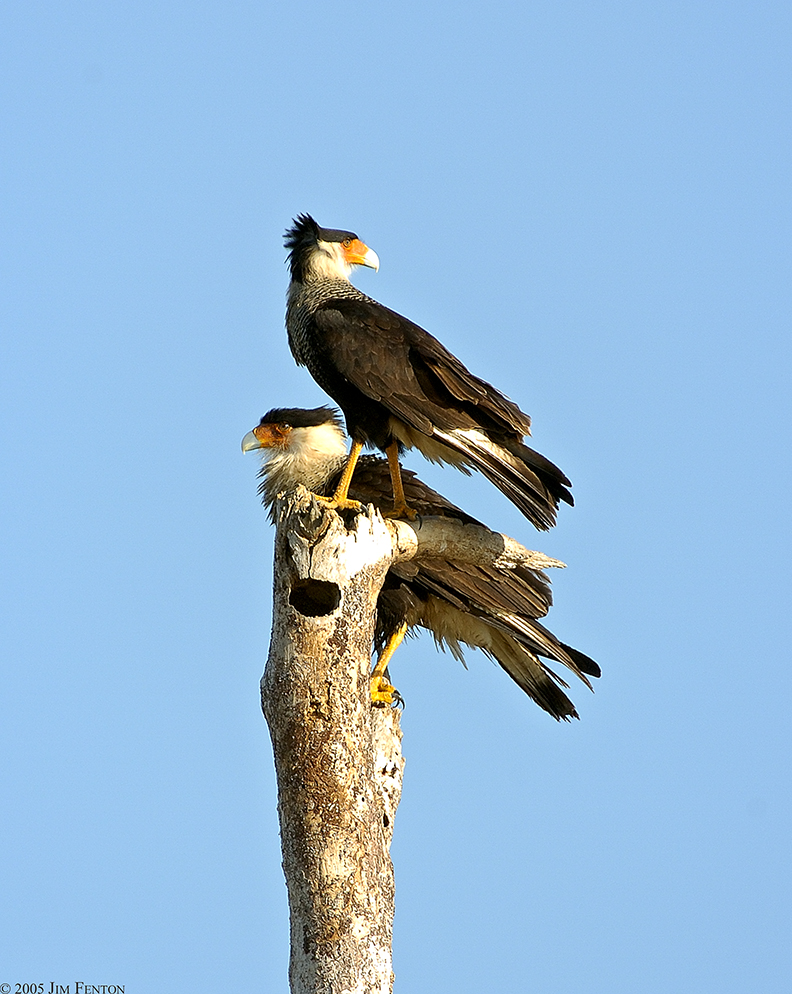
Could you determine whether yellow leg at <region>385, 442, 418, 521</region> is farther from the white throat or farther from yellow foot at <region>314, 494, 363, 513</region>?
the white throat

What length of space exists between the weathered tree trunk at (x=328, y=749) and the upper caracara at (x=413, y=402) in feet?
2.78

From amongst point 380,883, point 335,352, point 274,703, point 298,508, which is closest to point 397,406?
point 335,352

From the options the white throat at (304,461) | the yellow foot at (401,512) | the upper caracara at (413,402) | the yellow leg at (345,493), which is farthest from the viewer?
the white throat at (304,461)

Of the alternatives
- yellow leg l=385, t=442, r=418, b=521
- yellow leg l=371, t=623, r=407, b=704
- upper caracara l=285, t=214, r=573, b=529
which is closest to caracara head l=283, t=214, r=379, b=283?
upper caracara l=285, t=214, r=573, b=529

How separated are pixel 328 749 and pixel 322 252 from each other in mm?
2995

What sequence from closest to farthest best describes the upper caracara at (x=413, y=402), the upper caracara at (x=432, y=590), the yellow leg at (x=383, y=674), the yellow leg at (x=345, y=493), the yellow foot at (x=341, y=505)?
the yellow foot at (x=341, y=505) → the yellow leg at (x=345, y=493) → the upper caracara at (x=413, y=402) → the upper caracara at (x=432, y=590) → the yellow leg at (x=383, y=674)

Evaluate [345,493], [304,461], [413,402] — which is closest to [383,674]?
[304,461]

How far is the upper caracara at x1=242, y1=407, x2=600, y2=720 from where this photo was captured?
6.12m

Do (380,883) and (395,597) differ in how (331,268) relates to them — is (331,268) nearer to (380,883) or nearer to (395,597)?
(395,597)

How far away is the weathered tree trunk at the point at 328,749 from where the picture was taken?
429 centimetres

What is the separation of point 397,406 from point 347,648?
1.31m

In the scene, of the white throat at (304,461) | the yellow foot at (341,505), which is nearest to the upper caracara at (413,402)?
the yellow foot at (341,505)

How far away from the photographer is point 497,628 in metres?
6.46

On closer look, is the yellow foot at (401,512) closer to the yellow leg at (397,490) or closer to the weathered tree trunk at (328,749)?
the yellow leg at (397,490)
